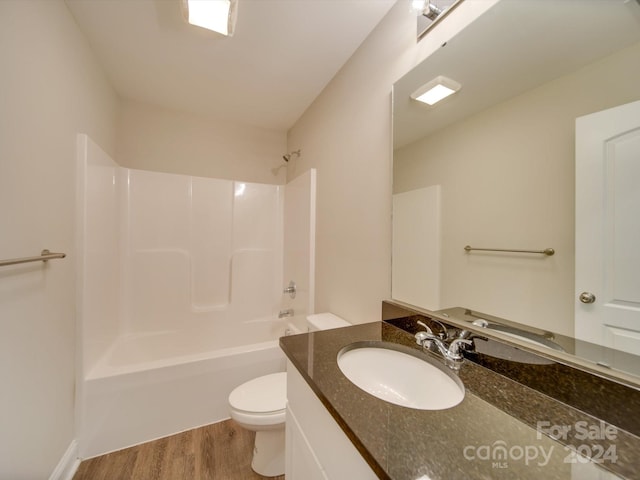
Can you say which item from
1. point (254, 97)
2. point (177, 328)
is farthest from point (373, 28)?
point (177, 328)

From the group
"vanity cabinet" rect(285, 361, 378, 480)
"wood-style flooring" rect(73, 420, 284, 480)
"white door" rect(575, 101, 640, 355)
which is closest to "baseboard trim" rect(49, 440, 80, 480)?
"wood-style flooring" rect(73, 420, 284, 480)

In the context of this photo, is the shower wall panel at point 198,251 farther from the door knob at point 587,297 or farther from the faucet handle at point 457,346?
the door knob at point 587,297

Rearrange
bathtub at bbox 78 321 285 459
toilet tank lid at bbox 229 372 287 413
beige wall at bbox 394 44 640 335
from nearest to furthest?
beige wall at bbox 394 44 640 335 → toilet tank lid at bbox 229 372 287 413 → bathtub at bbox 78 321 285 459

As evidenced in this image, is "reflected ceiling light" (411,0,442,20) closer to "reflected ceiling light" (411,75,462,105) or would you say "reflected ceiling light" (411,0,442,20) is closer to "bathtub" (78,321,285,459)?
"reflected ceiling light" (411,75,462,105)

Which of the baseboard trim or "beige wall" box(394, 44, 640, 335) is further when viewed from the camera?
the baseboard trim

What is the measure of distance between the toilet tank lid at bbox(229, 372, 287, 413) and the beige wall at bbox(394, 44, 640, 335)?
3.42ft

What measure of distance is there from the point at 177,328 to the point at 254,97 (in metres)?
2.18

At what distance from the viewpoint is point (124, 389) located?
1519 millimetres

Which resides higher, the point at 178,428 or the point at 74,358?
the point at 74,358

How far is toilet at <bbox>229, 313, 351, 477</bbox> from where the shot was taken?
1270 millimetres

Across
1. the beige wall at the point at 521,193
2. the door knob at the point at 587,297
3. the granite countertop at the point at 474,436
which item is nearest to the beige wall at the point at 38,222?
the granite countertop at the point at 474,436

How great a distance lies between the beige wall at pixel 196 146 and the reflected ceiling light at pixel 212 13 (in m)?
1.24

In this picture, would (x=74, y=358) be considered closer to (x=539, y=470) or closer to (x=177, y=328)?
(x=177, y=328)

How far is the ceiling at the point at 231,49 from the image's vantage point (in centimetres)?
129
